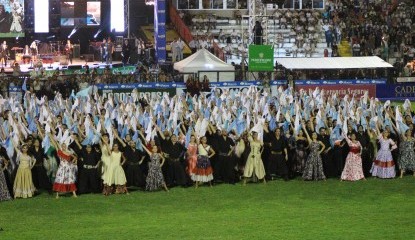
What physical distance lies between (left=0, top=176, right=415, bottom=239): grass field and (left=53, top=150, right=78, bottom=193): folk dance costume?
0.83 feet

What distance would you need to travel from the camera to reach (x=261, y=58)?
34.7 meters

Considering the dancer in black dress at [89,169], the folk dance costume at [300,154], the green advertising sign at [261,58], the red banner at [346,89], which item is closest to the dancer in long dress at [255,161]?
the folk dance costume at [300,154]

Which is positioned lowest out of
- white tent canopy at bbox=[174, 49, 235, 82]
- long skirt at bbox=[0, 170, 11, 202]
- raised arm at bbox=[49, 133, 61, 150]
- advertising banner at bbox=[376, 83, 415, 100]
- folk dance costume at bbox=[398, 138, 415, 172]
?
long skirt at bbox=[0, 170, 11, 202]

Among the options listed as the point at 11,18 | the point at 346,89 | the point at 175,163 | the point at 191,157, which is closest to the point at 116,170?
the point at 175,163

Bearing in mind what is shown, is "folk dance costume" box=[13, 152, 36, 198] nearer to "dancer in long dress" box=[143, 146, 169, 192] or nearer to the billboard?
"dancer in long dress" box=[143, 146, 169, 192]

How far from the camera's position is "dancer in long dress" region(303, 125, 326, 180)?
21380 mm

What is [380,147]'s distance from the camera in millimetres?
21734

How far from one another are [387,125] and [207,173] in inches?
189

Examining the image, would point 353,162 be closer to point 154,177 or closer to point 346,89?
point 154,177

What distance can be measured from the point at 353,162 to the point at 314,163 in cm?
90

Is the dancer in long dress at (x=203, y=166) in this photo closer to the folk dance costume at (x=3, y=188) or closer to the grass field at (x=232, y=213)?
the grass field at (x=232, y=213)

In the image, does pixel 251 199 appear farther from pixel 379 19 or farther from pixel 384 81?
pixel 379 19

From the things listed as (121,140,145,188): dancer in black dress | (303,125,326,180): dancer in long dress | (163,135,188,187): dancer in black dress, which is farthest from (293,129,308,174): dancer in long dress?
(121,140,145,188): dancer in black dress

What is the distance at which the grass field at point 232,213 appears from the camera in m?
16.5
